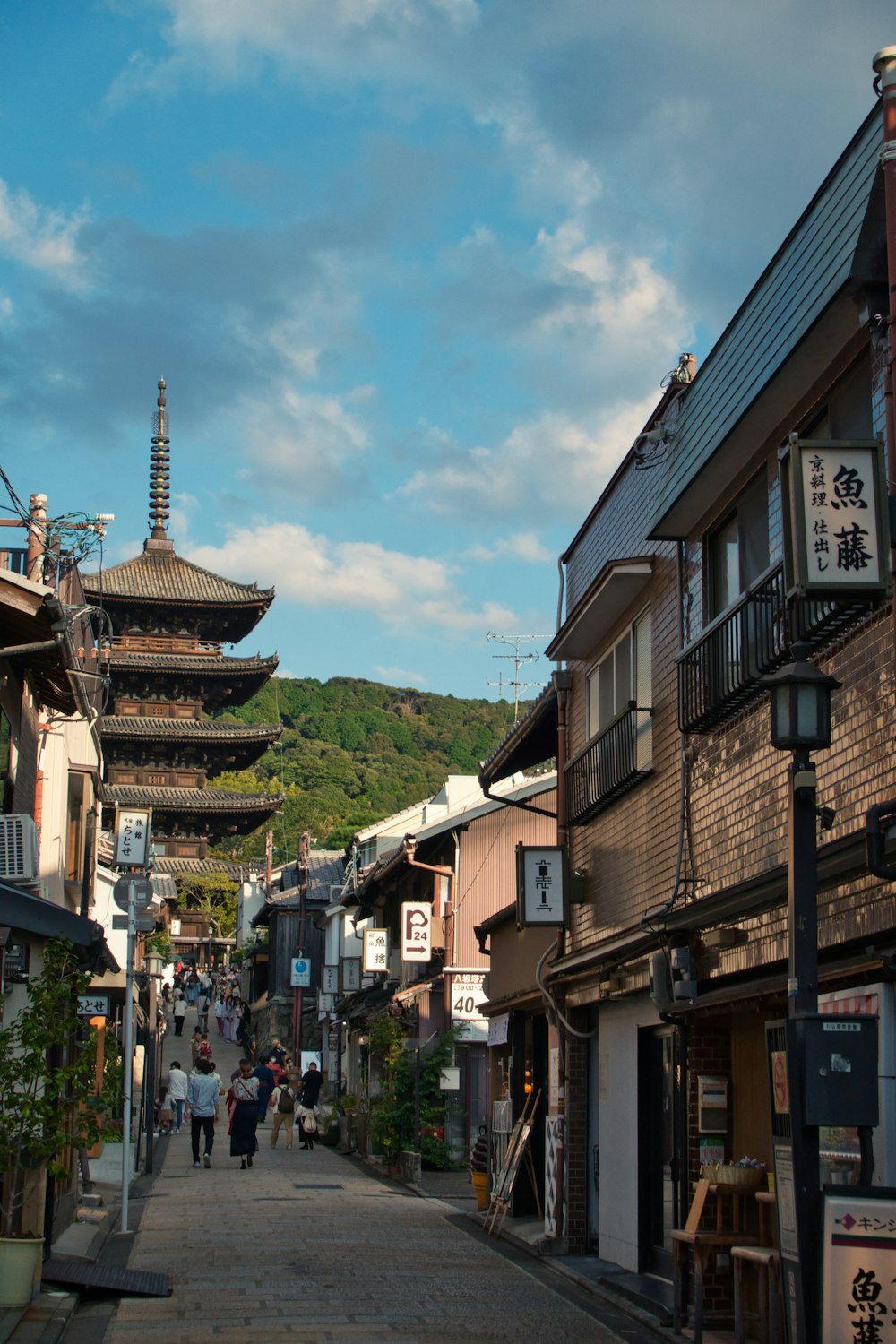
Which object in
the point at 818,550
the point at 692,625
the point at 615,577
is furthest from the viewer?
the point at 615,577

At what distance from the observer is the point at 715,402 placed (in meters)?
11.4

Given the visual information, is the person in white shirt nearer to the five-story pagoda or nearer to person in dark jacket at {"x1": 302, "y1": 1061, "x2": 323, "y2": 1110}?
person in dark jacket at {"x1": 302, "y1": 1061, "x2": 323, "y2": 1110}

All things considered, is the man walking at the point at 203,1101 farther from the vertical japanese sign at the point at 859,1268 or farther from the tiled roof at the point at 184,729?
the tiled roof at the point at 184,729

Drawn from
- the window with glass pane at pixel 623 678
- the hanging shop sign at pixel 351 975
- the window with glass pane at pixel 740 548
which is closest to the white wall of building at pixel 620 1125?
the window with glass pane at pixel 623 678

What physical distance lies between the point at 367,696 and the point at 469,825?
112 m

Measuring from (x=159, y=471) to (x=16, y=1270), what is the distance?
190 ft

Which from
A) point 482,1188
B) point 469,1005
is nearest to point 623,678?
point 482,1188

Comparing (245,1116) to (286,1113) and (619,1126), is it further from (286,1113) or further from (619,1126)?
(619,1126)

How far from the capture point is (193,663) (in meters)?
57.0

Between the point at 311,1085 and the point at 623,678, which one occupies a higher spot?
the point at 623,678

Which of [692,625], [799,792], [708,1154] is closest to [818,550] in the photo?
[799,792]

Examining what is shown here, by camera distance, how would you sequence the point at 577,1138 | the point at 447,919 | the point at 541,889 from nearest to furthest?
the point at 577,1138 < the point at 541,889 < the point at 447,919


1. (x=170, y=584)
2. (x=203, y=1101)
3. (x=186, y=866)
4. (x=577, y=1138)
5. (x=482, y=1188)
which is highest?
(x=170, y=584)

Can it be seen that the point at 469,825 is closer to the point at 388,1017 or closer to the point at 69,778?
the point at 388,1017
